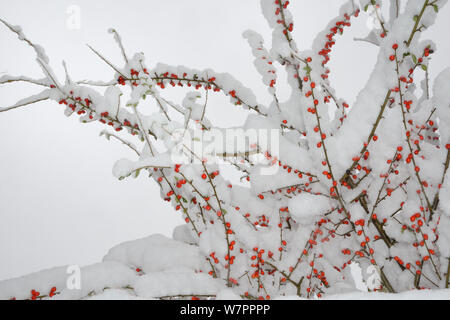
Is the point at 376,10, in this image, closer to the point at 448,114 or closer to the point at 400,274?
the point at 448,114

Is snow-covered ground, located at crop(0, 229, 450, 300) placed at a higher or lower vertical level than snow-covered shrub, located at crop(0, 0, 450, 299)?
lower

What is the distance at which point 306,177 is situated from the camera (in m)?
1.90

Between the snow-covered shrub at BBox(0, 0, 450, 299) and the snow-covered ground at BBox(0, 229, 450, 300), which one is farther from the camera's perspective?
the snow-covered shrub at BBox(0, 0, 450, 299)

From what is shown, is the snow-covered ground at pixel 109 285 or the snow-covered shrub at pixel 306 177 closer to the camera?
the snow-covered ground at pixel 109 285

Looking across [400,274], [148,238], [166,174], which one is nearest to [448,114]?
[400,274]

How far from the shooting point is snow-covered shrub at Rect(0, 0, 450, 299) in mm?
1661

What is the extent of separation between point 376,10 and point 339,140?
83cm

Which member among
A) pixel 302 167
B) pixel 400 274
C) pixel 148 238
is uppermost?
pixel 302 167

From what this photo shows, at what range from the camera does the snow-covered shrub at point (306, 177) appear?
1661 millimetres

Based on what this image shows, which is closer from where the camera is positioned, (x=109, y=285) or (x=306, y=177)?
(x=109, y=285)

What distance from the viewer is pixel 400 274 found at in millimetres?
1866

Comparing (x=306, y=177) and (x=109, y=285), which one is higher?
(x=306, y=177)
